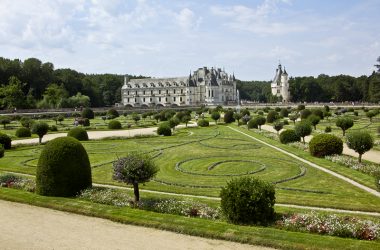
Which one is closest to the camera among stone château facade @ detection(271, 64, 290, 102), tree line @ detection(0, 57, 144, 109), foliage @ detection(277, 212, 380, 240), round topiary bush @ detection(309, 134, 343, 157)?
foliage @ detection(277, 212, 380, 240)

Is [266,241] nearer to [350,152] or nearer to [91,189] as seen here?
[91,189]

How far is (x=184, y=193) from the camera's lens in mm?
16188

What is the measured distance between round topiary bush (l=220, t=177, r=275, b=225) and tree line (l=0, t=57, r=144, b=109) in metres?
69.5

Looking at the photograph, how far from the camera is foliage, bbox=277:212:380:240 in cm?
998

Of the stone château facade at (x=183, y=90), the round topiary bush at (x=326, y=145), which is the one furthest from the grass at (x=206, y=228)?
the stone château facade at (x=183, y=90)

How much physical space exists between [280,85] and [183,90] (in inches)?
1186

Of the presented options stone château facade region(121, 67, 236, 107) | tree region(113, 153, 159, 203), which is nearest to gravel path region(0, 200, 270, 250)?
tree region(113, 153, 159, 203)

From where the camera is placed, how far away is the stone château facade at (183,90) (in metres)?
122

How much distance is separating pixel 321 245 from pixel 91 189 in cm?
871

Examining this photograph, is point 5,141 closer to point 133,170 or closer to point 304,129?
point 133,170

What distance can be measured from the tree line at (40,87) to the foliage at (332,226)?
70.6 meters

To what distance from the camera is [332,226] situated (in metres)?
10.3

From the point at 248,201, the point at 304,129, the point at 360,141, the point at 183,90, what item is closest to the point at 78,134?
the point at 304,129

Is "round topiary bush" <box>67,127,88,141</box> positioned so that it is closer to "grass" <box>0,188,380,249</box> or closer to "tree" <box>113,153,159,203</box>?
"grass" <box>0,188,380,249</box>
